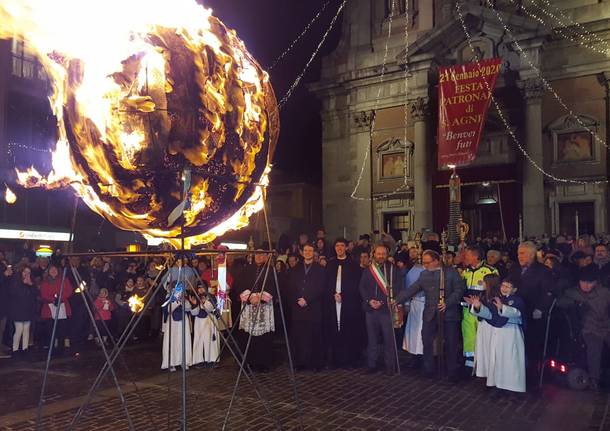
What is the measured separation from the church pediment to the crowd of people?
16206mm

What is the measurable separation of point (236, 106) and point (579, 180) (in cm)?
2181

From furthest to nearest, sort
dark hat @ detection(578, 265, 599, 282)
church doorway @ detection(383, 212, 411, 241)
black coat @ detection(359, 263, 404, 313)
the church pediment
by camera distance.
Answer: church doorway @ detection(383, 212, 411, 241)
the church pediment
black coat @ detection(359, 263, 404, 313)
dark hat @ detection(578, 265, 599, 282)

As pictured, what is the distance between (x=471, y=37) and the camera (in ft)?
84.6

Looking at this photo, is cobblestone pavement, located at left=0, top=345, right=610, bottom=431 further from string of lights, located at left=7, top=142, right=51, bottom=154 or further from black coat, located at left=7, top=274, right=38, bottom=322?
string of lights, located at left=7, top=142, right=51, bottom=154

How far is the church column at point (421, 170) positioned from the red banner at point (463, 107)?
408cm

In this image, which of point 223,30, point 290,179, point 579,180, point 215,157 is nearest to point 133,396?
point 215,157

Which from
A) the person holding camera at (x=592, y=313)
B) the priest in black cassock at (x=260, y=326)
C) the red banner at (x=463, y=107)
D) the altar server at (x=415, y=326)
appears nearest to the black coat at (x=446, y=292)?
the altar server at (x=415, y=326)

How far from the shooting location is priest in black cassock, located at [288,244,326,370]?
371 inches

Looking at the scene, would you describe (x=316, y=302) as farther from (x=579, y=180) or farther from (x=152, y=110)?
(x=579, y=180)

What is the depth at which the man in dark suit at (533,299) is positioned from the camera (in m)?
8.18

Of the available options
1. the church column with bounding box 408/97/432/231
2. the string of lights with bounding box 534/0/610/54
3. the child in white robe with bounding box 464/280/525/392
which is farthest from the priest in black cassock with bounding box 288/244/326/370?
the string of lights with bounding box 534/0/610/54

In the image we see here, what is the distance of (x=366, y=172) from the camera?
2892cm

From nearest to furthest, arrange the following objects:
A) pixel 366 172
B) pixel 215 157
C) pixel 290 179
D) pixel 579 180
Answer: pixel 215 157, pixel 579 180, pixel 366 172, pixel 290 179

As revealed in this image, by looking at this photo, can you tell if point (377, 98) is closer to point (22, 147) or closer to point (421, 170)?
point (421, 170)
